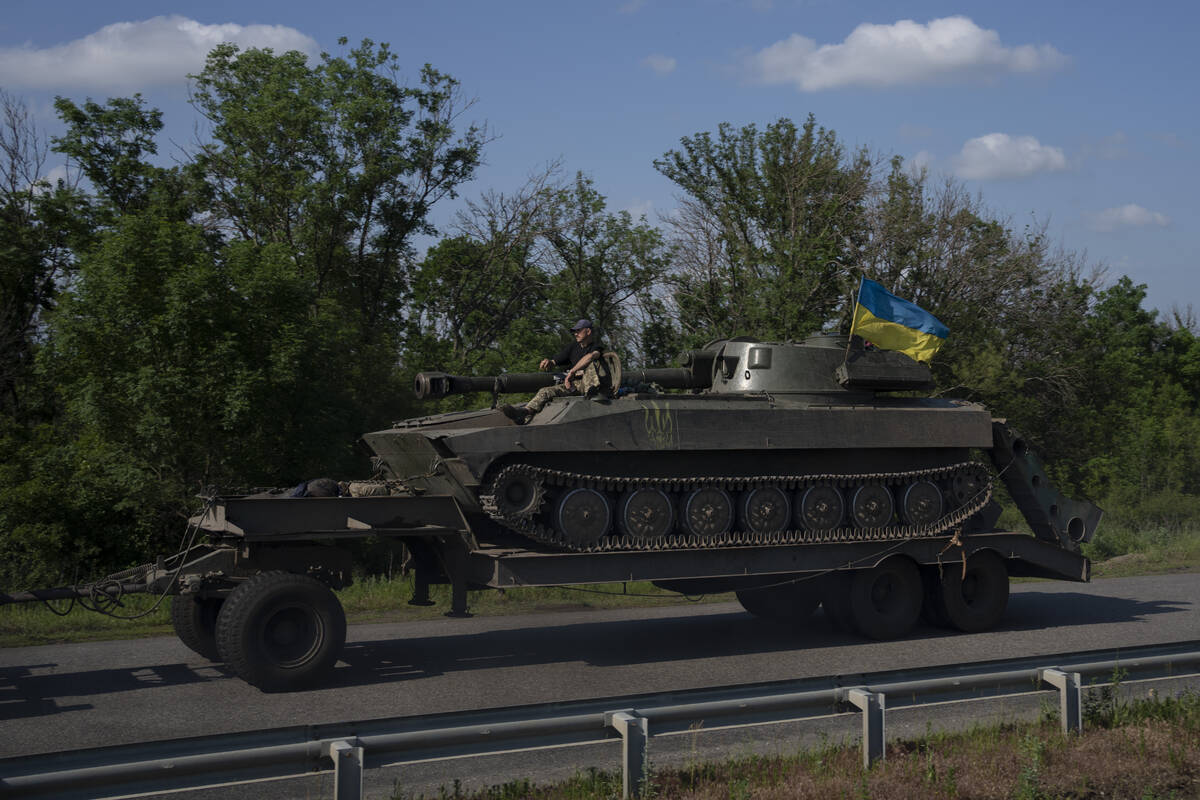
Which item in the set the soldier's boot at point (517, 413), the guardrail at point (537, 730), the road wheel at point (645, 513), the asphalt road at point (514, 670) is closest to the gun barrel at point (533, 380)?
the soldier's boot at point (517, 413)

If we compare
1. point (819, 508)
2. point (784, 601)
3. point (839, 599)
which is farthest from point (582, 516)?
point (784, 601)

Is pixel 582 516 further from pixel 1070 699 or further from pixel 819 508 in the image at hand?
pixel 1070 699

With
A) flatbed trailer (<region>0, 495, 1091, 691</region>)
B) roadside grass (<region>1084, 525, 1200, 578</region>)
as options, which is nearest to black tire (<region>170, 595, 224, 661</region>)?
flatbed trailer (<region>0, 495, 1091, 691</region>)

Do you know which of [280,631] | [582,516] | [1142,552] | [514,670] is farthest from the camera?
[1142,552]

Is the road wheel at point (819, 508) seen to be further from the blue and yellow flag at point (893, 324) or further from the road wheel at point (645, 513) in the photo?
the blue and yellow flag at point (893, 324)

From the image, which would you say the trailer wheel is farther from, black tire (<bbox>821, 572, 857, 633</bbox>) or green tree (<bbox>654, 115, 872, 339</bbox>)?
green tree (<bbox>654, 115, 872, 339</bbox>)

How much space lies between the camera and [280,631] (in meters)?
9.60

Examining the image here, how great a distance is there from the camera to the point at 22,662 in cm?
1046

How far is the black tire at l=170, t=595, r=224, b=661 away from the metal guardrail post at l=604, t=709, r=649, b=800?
5.70 meters

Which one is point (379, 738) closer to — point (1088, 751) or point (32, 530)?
point (1088, 751)

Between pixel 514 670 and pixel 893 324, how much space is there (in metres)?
6.24

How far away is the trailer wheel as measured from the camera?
30.4ft

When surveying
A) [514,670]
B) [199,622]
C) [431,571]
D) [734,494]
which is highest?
[734,494]

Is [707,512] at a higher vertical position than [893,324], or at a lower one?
lower
